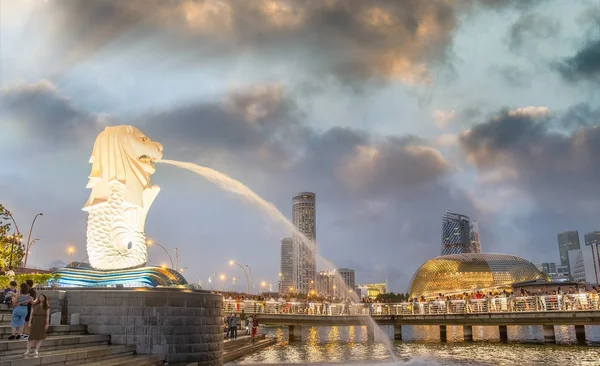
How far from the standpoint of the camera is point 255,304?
46219 mm

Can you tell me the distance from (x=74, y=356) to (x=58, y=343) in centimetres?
148

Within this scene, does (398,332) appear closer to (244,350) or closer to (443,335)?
(443,335)

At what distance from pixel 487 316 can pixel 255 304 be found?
1984cm

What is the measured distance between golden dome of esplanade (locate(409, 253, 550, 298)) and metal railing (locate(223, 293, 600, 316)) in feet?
299

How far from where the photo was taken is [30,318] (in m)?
13.2

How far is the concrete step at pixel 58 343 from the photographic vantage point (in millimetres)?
13070

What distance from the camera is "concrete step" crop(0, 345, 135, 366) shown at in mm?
12148

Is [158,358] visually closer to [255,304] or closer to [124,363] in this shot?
[124,363]

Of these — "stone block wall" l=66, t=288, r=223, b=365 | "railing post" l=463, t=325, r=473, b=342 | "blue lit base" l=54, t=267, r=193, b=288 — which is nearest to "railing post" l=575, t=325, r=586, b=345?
"railing post" l=463, t=325, r=473, b=342

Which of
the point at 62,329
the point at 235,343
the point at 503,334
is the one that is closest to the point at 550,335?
the point at 503,334

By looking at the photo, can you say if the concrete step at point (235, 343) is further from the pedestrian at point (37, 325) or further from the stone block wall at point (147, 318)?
the pedestrian at point (37, 325)

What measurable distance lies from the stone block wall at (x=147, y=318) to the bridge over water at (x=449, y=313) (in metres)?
25.7

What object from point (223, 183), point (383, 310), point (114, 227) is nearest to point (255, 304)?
point (383, 310)

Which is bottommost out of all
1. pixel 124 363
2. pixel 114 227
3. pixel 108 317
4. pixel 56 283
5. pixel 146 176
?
pixel 124 363
